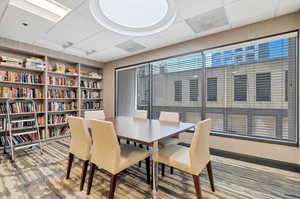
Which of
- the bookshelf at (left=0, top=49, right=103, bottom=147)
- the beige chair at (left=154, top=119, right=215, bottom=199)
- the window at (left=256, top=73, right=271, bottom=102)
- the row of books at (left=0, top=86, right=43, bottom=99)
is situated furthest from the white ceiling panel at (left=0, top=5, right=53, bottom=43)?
the window at (left=256, top=73, right=271, bottom=102)

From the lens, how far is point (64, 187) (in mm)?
1700

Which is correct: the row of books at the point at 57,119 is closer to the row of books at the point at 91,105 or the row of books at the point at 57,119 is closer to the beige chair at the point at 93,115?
the row of books at the point at 91,105

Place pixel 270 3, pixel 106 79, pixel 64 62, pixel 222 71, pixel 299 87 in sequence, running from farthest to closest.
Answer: pixel 106 79, pixel 64 62, pixel 222 71, pixel 299 87, pixel 270 3

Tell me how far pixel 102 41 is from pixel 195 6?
201 cm

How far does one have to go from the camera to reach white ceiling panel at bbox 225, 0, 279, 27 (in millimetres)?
1854

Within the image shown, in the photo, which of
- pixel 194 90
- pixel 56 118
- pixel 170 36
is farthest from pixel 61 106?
pixel 194 90

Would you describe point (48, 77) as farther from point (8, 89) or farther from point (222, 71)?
point (222, 71)

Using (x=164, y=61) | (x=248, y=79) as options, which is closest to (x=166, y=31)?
(x=164, y=61)

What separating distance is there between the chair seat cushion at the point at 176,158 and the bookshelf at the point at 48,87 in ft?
10.9

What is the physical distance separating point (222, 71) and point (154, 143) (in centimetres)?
217

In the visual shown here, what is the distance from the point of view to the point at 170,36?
9.08 feet

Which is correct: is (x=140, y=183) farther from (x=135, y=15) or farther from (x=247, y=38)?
(x=247, y=38)

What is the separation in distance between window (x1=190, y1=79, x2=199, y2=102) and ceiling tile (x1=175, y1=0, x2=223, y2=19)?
134 cm

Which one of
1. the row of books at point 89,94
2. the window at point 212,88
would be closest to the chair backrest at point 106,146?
the window at point 212,88
